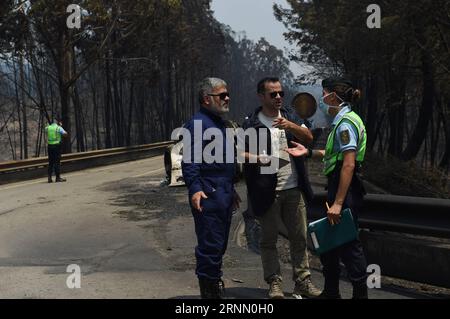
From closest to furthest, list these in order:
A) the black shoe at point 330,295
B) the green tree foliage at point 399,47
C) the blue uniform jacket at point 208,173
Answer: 1. the blue uniform jacket at point 208,173
2. the black shoe at point 330,295
3. the green tree foliage at point 399,47

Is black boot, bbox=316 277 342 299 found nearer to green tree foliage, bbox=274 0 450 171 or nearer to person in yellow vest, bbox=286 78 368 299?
person in yellow vest, bbox=286 78 368 299

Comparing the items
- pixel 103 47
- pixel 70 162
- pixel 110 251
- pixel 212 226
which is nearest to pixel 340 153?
pixel 212 226

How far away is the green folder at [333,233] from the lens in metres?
4.50

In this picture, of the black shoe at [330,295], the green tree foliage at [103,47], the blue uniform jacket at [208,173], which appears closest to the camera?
the blue uniform jacket at [208,173]

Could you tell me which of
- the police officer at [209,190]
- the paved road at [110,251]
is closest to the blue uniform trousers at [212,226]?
the police officer at [209,190]

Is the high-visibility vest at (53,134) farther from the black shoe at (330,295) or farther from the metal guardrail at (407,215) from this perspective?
the black shoe at (330,295)

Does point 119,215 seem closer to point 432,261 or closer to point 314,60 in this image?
point 432,261

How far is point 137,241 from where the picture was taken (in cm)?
768

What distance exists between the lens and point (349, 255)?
15.0 feet

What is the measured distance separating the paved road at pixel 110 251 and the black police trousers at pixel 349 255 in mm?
489

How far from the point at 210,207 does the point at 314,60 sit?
40.7 metres

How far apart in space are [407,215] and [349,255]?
135 cm

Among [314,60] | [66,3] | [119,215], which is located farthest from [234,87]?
[119,215]

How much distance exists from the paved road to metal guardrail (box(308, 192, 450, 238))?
0.65 meters
